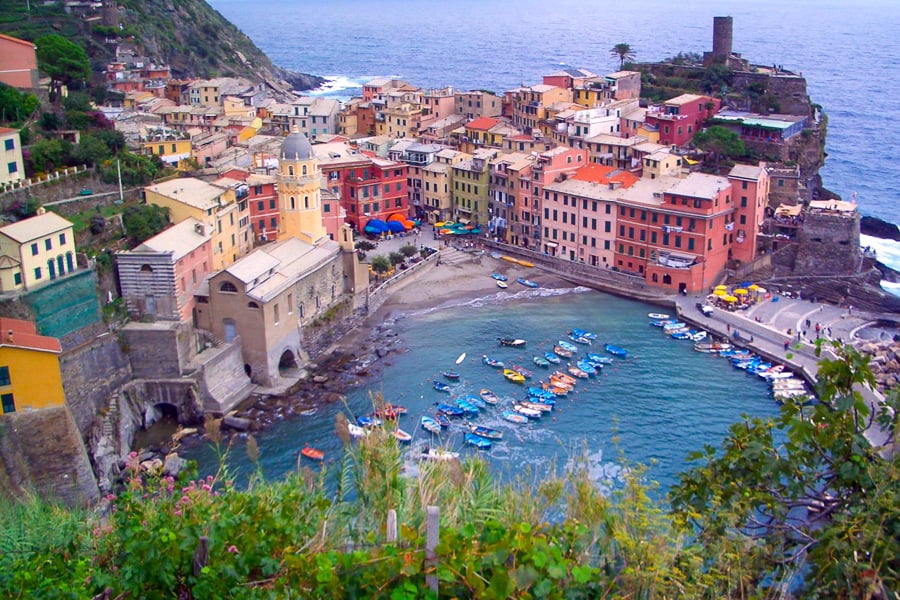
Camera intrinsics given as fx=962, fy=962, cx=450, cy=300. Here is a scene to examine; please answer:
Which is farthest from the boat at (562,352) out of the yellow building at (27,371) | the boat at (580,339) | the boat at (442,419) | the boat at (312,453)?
the yellow building at (27,371)

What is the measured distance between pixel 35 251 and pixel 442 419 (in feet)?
52.0

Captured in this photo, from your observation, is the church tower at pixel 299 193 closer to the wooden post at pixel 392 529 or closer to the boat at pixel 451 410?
the boat at pixel 451 410

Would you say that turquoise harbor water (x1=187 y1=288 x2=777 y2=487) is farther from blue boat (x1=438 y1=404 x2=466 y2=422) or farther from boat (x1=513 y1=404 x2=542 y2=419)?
blue boat (x1=438 y1=404 x2=466 y2=422)

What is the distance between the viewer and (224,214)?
44375 millimetres

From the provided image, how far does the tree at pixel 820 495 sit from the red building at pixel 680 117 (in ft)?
185

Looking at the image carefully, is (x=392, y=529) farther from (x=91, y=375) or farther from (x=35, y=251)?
(x=35, y=251)

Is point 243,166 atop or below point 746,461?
below

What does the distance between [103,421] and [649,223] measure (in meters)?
29.4

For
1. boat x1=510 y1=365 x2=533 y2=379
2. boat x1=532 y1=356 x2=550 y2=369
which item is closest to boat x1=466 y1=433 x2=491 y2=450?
boat x1=510 y1=365 x2=533 y2=379

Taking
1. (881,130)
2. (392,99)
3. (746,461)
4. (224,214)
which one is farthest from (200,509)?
(881,130)

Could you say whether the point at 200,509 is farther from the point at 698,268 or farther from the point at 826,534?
the point at 698,268

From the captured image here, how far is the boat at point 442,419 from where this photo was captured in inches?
1396

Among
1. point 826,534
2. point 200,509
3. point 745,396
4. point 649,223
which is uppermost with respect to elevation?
point 826,534

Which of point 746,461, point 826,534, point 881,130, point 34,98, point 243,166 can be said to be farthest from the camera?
point 881,130
